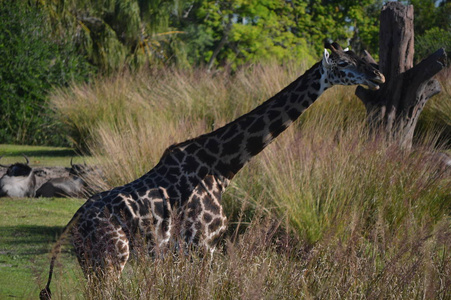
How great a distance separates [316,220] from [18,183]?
5844 mm

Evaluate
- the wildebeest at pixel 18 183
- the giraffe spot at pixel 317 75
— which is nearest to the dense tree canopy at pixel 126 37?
the wildebeest at pixel 18 183

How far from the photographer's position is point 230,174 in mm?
4746

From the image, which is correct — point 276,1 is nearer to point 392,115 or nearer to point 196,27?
point 196,27

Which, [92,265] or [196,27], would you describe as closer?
[92,265]

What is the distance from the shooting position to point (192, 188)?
456cm

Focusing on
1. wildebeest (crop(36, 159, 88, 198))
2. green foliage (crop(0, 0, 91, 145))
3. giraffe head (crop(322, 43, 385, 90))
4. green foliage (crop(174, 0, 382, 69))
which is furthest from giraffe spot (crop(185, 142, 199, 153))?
green foliage (crop(174, 0, 382, 69))

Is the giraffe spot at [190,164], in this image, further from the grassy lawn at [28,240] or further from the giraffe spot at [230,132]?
the grassy lawn at [28,240]

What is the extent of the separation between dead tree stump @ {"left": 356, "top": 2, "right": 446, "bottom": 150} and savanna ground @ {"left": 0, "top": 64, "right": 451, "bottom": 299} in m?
1.28

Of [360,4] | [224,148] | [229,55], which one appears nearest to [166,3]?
[229,55]

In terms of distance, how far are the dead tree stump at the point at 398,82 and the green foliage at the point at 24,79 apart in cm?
1042

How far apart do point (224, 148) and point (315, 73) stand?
2.93 feet

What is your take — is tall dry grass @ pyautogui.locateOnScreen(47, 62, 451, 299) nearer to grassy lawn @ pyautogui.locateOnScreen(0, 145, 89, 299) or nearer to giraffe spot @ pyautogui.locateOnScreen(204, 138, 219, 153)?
giraffe spot @ pyautogui.locateOnScreen(204, 138, 219, 153)

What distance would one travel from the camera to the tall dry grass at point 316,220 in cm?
364

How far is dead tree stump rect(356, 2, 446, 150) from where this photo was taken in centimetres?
924
